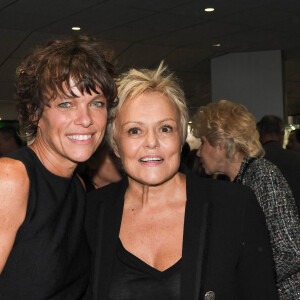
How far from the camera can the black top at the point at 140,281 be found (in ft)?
6.56

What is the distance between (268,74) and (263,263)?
8.70 meters

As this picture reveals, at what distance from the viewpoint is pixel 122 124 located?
2277 mm

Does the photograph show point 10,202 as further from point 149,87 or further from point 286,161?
point 286,161

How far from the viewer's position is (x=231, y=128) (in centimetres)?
337

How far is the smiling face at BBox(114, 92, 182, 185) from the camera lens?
2215mm

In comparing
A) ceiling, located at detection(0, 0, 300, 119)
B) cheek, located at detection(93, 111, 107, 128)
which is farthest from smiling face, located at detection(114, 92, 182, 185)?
ceiling, located at detection(0, 0, 300, 119)

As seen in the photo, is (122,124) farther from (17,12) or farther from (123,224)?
(17,12)

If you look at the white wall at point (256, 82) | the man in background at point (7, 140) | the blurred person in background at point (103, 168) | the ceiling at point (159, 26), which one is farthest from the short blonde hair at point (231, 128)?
the white wall at point (256, 82)

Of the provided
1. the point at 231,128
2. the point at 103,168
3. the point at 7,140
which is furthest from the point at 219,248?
the point at 7,140

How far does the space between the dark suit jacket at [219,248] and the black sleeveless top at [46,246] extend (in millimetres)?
122

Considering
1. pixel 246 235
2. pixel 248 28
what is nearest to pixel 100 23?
pixel 248 28

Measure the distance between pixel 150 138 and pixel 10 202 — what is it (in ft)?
2.38

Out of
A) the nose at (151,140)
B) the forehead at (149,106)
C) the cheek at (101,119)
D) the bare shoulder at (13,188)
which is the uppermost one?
the forehead at (149,106)

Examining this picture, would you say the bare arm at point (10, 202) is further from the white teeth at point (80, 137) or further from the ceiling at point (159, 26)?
the ceiling at point (159, 26)
